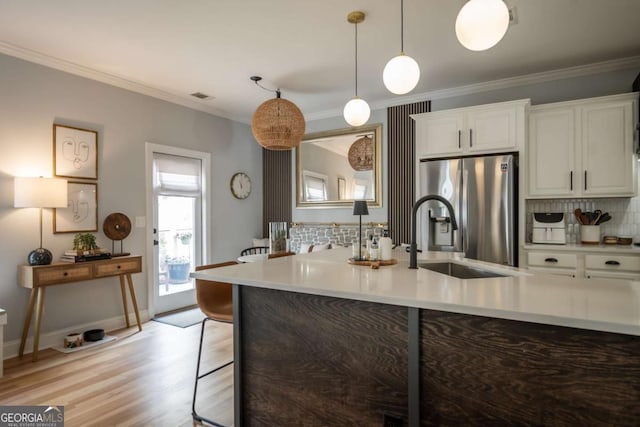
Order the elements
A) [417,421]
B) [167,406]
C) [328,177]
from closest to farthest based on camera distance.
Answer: [417,421]
[167,406]
[328,177]

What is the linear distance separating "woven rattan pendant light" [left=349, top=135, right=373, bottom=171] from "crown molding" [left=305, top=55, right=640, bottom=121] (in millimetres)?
463

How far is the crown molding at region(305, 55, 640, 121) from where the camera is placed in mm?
3493

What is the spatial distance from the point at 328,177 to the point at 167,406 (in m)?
3.59

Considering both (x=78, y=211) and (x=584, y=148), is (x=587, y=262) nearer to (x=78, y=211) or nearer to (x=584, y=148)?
(x=584, y=148)

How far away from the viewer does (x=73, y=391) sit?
246 centimetres

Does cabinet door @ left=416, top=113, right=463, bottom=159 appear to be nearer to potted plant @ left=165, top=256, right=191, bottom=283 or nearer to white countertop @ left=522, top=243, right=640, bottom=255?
white countertop @ left=522, top=243, right=640, bottom=255

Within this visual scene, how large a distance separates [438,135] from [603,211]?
182cm

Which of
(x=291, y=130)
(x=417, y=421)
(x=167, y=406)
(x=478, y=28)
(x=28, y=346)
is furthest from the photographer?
(x=291, y=130)

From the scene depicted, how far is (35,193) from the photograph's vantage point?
2979mm

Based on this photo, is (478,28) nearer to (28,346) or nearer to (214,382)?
(214,382)

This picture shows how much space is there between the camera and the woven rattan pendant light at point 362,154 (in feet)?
15.9

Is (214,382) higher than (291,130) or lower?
lower

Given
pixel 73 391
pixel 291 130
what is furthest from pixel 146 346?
pixel 291 130

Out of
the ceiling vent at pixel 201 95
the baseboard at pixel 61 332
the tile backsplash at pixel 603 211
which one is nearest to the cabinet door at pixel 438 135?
the tile backsplash at pixel 603 211
